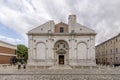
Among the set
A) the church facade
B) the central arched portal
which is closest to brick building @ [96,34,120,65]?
the church facade

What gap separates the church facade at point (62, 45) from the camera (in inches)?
1288

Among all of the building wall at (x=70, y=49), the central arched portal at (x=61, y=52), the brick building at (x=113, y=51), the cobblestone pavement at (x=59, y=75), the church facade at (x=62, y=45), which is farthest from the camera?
the brick building at (x=113, y=51)

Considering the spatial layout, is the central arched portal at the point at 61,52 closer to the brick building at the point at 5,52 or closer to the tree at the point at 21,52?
the brick building at the point at 5,52

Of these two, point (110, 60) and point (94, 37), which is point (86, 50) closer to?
point (94, 37)

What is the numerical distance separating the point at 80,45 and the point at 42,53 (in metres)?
9.21

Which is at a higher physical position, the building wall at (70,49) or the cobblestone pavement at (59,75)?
the building wall at (70,49)

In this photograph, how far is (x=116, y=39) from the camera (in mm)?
35219

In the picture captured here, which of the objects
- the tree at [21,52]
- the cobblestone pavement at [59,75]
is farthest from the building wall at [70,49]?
the tree at [21,52]

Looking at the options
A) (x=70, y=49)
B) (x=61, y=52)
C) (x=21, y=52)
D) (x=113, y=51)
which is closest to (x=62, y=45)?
(x=61, y=52)

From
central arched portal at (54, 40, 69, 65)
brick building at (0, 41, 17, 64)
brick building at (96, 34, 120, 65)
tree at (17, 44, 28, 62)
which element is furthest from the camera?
tree at (17, 44, 28, 62)

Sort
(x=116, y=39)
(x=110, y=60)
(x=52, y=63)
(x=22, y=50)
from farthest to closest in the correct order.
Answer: (x=22, y=50) → (x=110, y=60) → (x=116, y=39) → (x=52, y=63)

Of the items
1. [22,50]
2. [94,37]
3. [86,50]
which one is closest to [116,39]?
[94,37]

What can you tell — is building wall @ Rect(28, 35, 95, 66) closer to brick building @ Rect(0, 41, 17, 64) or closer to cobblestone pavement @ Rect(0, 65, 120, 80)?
brick building @ Rect(0, 41, 17, 64)

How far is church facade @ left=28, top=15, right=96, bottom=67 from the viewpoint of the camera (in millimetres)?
32719
